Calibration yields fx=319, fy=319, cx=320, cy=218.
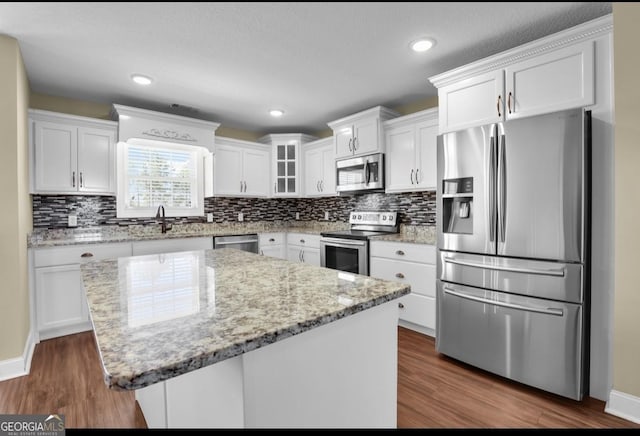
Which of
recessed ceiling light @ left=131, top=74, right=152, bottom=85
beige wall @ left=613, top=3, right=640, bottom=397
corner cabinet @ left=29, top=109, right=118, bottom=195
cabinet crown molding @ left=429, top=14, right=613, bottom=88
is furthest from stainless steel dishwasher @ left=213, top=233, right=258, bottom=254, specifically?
beige wall @ left=613, top=3, right=640, bottom=397

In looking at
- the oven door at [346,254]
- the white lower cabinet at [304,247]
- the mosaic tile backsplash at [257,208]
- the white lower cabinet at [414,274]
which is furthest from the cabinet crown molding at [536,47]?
the white lower cabinet at [304,247]

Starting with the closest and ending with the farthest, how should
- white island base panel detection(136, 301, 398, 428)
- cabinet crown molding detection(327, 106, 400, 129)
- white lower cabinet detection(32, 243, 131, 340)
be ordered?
white island base panel detection(136, 301, 398, 428) → white lower cabinet detection(32, 243, 131, 340) → cabinet crown molding detection(327, 106, 400, 129)

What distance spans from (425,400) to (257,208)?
3.65 metres

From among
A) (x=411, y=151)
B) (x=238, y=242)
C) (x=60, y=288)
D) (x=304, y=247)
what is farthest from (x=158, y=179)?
(x=411, y=151)

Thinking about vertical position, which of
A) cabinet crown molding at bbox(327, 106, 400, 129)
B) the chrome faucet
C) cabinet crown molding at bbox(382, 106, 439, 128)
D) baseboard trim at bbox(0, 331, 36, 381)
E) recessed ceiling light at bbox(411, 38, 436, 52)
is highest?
recessed ceiling light at bbox(411, 38, 436, 52)

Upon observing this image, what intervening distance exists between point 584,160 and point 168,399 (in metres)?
2.44

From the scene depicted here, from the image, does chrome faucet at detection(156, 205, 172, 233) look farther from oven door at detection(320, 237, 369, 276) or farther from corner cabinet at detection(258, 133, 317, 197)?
oven door at detection(320, 237, 369, 276)

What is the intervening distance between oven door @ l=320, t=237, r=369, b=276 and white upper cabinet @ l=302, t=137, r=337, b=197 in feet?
2.76

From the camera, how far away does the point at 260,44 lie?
2.38 m

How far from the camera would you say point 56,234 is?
11.0 feet

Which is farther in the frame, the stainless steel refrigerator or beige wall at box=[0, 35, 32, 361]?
beige wall at box=[0, 35, 32, 361]

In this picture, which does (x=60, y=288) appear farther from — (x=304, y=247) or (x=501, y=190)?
(x=501, y=190)

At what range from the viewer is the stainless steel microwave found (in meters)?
3.66

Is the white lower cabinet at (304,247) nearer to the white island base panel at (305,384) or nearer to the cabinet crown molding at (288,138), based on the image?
the cabinet crown molding at (288,138)
